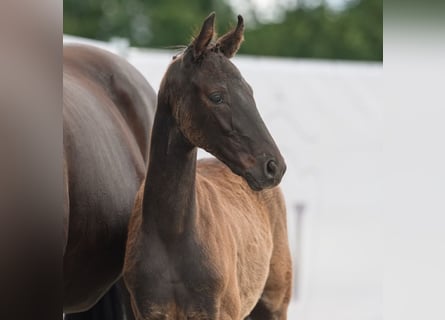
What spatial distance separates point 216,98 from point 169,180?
0.24 m

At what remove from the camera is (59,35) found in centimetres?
84

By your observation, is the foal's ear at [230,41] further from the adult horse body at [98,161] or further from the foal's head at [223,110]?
the adult horse body at [98,161]

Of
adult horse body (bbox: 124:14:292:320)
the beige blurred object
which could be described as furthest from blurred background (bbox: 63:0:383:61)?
the beige blurred object

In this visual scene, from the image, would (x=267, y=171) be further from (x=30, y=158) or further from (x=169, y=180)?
(x=30, y=158)

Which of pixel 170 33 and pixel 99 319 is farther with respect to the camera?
pixel 170 33

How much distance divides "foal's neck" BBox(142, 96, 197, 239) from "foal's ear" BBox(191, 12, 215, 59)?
0.16 m

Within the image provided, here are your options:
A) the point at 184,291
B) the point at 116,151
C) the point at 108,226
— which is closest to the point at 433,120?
the point at 184,291

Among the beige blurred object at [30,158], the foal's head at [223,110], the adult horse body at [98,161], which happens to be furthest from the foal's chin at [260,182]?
the beige blurred object at [30,158]

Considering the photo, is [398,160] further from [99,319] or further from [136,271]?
[99,319]

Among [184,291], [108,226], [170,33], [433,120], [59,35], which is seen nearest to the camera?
[433,120]

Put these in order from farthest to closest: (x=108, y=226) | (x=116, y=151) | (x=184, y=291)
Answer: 1. (x=116, y=151)
2. (x=108, y=226)
3. (x=184, y=291)

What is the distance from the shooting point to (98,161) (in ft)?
6.20

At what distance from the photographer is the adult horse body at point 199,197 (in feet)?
4.91

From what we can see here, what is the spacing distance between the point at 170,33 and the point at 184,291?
11.5 meters
